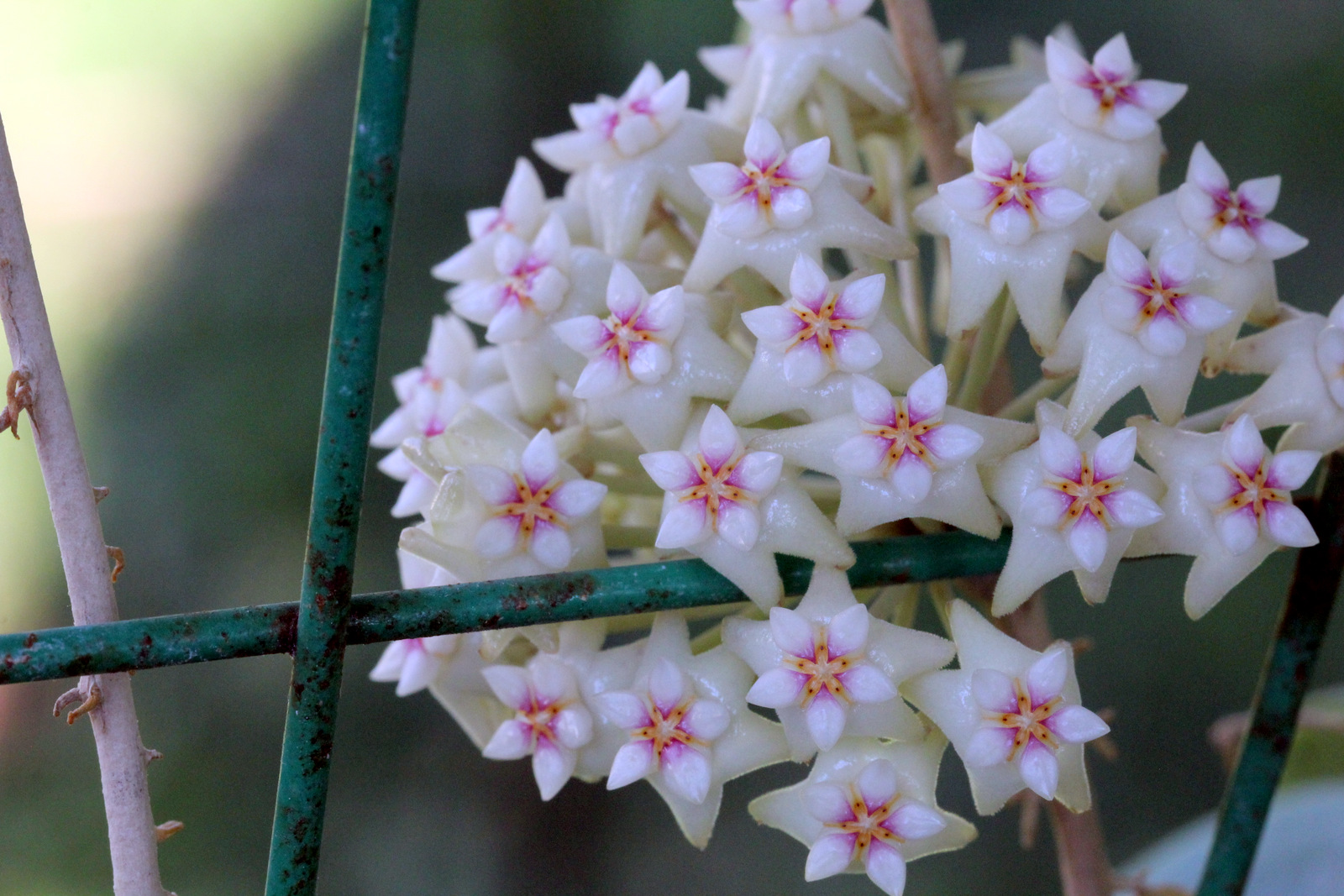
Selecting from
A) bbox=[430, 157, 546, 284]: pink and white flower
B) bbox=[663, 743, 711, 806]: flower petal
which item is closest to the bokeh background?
bbox=[430, 157, 546, 284]: pink and white flower

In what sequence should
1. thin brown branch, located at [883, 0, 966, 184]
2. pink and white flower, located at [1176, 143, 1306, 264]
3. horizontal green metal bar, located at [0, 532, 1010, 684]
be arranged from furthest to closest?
thin brown branch, located at [883, 0, 966, 184]
pink and white flower, located at [1176, 143, 1306, 264]
horizontal green metal bar, located at [0, 532, 1010, 684]

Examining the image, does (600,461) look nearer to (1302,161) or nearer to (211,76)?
(211,76)

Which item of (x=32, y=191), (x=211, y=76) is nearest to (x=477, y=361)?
(x=32, y=191)

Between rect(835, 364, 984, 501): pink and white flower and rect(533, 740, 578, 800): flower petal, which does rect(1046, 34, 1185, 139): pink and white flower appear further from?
rect(533, 740, 578, 800): flower petal

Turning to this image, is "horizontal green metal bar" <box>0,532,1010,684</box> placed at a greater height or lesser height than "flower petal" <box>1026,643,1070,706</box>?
greater

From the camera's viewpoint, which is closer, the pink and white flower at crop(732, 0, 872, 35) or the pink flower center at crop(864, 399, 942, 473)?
the pink flower center at crop(864, 399, 942, 473)

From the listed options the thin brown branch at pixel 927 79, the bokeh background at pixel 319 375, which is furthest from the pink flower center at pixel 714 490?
the bokeh background at pixel 319 375
